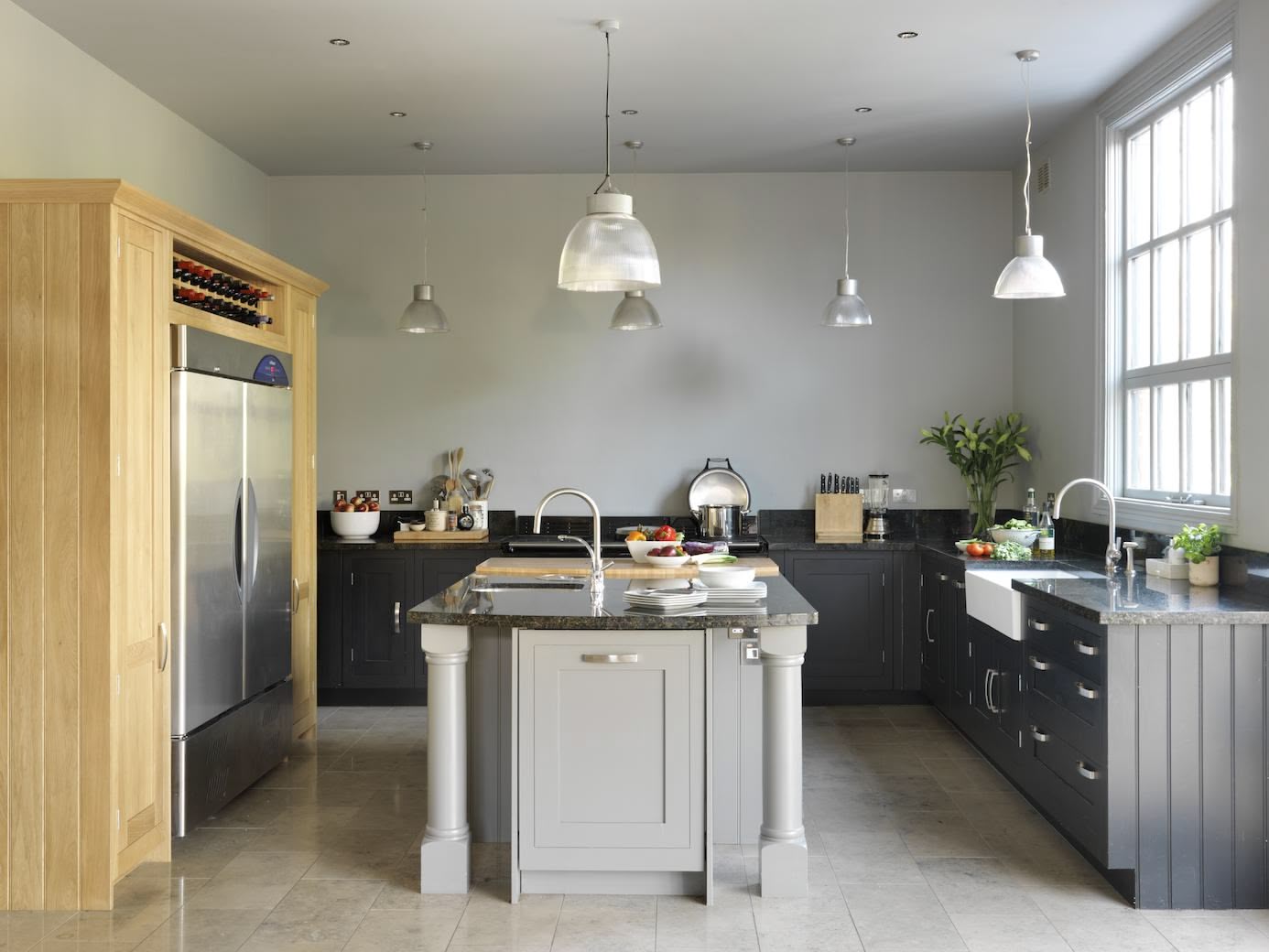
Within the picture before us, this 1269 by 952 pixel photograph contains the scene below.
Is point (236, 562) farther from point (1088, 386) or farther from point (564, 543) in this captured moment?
point (1088, 386)

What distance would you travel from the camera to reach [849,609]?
6.14 meters

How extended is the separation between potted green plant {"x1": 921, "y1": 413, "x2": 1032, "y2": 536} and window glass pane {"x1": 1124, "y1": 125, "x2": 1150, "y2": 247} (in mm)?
1519

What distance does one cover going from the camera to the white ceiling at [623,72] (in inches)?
165

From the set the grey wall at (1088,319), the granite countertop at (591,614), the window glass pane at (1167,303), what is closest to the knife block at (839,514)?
the grey wall at (1088,319)

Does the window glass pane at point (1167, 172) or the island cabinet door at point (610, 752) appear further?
the window glass pane at point (1167, 172)

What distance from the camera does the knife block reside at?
653cm

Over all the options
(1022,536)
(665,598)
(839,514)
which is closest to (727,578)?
(665,598)

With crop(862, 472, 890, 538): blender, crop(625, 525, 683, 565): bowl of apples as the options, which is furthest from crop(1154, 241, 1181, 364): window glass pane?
crop(625, 525, 683, 565): bowl of apples

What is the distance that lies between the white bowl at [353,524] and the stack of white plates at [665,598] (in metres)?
3.07

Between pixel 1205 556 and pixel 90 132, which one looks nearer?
pixel 1205 556

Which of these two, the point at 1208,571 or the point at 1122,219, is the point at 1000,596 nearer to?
the point at 1208,571

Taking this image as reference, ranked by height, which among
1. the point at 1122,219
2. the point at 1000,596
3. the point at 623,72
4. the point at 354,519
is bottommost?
the point at 1000,596

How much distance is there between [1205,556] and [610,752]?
89.6 inches

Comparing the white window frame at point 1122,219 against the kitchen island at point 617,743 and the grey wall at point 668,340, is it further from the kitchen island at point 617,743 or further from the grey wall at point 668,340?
the kitchen island at point 617,743
